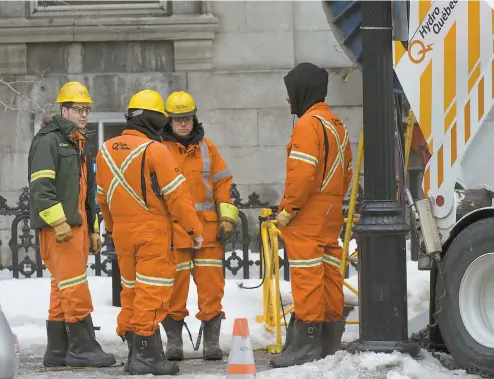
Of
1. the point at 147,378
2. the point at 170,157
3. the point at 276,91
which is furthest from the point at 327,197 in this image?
the point at 276,91

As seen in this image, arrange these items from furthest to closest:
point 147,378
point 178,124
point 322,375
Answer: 1. point 178,124
2. point 147,378
3. point 322,375

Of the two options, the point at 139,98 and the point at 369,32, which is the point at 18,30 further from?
the point at 369,32

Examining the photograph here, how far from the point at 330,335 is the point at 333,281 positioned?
400 millimetres

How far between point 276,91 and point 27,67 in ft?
10.1

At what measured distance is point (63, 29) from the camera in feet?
45.7

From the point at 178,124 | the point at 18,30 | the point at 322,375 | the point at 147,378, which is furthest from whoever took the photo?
the point at 18,30

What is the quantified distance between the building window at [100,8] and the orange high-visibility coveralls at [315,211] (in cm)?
645

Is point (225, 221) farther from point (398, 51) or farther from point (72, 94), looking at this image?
point (398, 51)

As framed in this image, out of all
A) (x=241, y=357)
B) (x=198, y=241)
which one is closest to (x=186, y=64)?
(x=198, y=241)

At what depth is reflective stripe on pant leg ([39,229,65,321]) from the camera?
8.03m

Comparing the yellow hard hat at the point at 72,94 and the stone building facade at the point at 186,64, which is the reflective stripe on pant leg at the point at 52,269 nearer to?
the yellow hard hat at the point at 72,94

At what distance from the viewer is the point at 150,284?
7.58m

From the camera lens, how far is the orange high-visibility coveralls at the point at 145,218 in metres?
7.58

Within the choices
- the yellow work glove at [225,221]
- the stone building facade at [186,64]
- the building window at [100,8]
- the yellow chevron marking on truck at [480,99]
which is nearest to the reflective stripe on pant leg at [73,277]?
the yellow work glove at [225,221]
